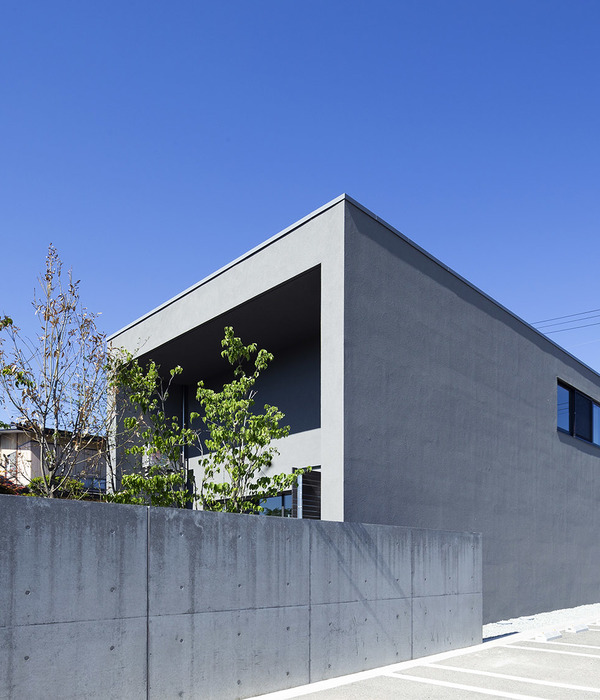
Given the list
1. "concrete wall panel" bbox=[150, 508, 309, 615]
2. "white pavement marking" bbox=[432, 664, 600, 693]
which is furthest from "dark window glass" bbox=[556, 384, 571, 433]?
"concrete wall panel" bbox=[150, 508, 309, 615]

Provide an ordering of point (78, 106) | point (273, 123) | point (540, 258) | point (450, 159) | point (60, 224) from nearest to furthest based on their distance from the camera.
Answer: point (60, 224) < point (78, 106) < point (273, 123) < point (450, 159) < point (540, 258)

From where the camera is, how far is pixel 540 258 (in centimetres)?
1777

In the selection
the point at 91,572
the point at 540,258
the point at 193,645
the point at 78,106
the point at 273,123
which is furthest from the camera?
the point at 540,258

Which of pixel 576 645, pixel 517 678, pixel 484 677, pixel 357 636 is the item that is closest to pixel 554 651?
pixel 576 645

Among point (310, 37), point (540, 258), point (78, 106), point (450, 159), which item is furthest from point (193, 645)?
point (540, 258)

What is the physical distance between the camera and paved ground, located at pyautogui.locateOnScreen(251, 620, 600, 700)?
292 inches

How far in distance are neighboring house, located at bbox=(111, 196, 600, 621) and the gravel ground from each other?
23cm

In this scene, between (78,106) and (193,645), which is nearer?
(193,645)

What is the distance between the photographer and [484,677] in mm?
8375

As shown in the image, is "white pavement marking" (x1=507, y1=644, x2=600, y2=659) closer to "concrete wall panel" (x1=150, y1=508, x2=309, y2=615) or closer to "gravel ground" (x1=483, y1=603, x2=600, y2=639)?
"gravel ground" (x1=483, y1=603, x2=600, y2=639)

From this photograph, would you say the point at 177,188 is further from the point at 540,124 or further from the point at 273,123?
the point at 540,124

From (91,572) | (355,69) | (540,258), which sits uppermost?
(355,69)

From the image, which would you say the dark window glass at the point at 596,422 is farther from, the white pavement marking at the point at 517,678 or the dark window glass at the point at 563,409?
the white pavement marking at the point at 517,678

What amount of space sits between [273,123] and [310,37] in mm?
1564
